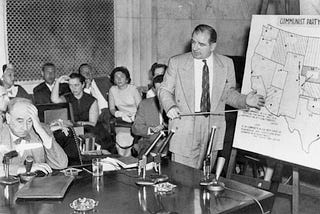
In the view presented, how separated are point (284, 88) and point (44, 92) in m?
3.36

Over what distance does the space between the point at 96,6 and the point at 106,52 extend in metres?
0.70

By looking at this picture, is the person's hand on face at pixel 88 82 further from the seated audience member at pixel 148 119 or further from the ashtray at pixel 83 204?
the ashtray at pixel 83 204

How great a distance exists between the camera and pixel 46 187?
273 centimetres

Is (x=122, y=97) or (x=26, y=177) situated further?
(x=122, y=97)

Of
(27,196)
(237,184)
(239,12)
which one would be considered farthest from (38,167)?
(239,12)

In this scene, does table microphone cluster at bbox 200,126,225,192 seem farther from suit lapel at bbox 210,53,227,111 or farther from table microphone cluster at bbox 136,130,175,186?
suit lapel at bbox 210,53,227,111

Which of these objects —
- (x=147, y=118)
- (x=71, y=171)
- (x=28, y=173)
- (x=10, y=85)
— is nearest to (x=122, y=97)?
(x=147, y=118)

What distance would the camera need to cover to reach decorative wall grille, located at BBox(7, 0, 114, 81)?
→ 6.62m

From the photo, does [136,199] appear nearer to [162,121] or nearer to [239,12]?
[162,121]

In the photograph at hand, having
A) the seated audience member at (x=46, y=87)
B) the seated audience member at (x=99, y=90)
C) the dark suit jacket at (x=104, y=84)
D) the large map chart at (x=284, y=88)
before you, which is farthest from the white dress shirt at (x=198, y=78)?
the dark suit jacket at (x=104, y=84)

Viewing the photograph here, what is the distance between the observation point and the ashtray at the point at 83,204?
244cm

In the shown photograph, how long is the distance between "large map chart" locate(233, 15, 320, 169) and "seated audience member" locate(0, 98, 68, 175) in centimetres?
168

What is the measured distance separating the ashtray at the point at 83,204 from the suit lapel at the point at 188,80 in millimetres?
1790

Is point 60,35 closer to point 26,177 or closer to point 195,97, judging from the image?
point 195,97
